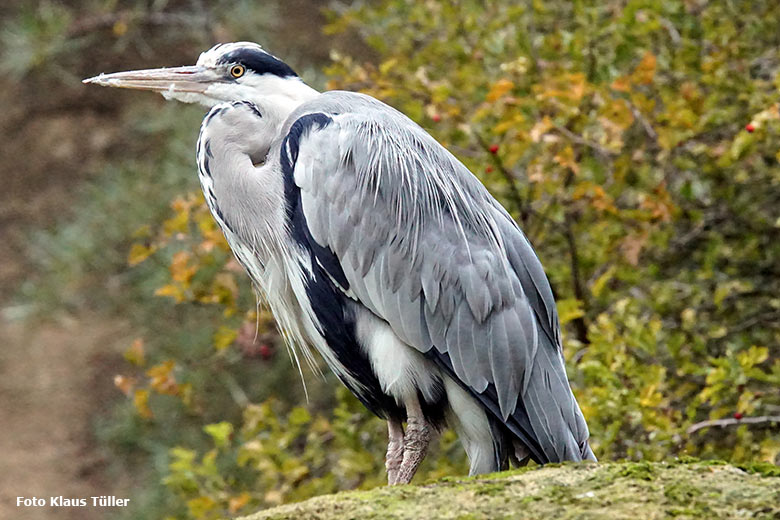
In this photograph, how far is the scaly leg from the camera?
3.12 meters

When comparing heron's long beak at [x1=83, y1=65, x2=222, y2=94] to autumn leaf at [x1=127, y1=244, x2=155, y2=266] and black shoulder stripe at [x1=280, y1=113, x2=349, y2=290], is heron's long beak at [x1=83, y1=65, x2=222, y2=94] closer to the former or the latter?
black shoulder stripe at [x1=280, y1=113, x2=349, y2=290]

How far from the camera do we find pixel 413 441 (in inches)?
124

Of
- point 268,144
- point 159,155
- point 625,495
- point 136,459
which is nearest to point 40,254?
point 159,155

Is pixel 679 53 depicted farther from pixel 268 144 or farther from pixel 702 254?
pixel 268 144

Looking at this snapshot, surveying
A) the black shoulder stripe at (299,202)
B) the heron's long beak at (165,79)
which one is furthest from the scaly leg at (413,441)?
the heron's long beak at (165,79)

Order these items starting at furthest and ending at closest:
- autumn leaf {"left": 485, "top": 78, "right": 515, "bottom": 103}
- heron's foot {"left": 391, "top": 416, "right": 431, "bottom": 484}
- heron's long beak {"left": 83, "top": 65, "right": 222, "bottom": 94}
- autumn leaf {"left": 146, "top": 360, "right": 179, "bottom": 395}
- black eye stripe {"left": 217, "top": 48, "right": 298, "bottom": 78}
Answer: autumn leaf {"left": 146, "top": 360, "right": 179, "bottom": 395} < autumn leaf {"left": 485, "top": 78, "right": 515, "bottom": 103} < black eye stripe {"left": 217, "top": 48, "right": 298, "bottom": 78} < heron's long beak {"left": 83, "top": 65, "right": 222, "bottom": 94} < heron's foot {"left": 391, "top": 416, "right": 431, "bottom": 484}

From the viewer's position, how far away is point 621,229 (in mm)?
4297

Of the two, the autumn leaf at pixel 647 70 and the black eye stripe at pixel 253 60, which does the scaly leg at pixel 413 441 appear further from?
the autumn leaf at pixel 647 70

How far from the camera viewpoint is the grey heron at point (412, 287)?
3180mm

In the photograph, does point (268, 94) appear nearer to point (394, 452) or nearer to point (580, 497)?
point (394, 452)

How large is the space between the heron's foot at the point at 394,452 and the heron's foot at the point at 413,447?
33mm

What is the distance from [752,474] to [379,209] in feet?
4.72

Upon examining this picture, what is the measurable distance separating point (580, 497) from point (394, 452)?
4.01 feet

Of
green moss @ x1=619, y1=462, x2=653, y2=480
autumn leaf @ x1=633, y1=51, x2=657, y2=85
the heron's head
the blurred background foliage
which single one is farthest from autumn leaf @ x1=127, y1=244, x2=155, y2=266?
green moss @ x1=619, y1=462, x2=653, y2=480
